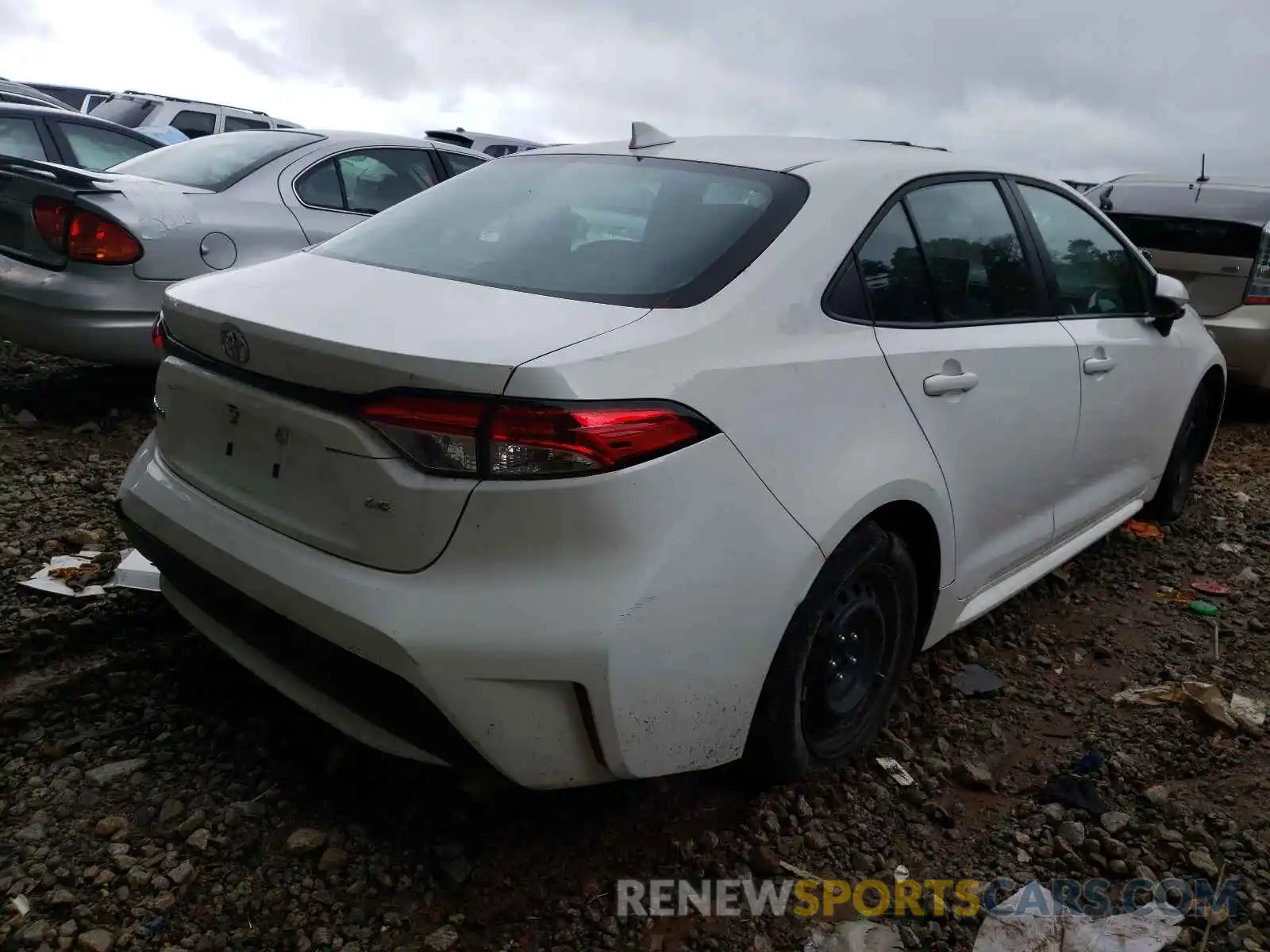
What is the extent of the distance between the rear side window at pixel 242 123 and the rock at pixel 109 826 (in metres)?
12.8

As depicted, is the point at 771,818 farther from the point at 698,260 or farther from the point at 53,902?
the point at 53,902

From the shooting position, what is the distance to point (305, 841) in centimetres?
215

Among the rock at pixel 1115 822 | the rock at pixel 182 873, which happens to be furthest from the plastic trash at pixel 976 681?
the rock at pixel 182 873

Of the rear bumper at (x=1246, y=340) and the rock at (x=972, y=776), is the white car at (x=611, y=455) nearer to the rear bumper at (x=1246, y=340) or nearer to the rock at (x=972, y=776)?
the rock at (x=972, y=776)

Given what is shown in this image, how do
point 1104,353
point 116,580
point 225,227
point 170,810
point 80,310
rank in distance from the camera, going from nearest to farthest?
point 170,810, point 116,580, point 1104,353, point 80,310, point 225,227

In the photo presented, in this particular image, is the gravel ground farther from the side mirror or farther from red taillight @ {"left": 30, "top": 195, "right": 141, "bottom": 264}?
red taillight @ {"left": 30, "top": 195, "right": 141, "bottom": 264}

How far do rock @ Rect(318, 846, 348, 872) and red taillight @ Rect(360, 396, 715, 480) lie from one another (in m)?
0.93

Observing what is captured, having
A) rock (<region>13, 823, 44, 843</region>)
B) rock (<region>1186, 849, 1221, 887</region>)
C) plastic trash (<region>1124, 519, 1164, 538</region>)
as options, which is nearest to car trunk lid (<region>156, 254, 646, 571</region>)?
rock (<region>13, 823, 44, 843</region>)

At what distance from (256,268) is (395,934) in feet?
5.02

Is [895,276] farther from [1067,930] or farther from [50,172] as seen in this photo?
[50,172]

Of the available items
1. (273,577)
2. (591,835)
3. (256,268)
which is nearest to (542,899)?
(591,835)

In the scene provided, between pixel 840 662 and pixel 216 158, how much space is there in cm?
424

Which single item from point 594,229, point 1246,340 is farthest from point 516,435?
point 1246,340

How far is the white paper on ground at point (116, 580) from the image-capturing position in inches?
116
